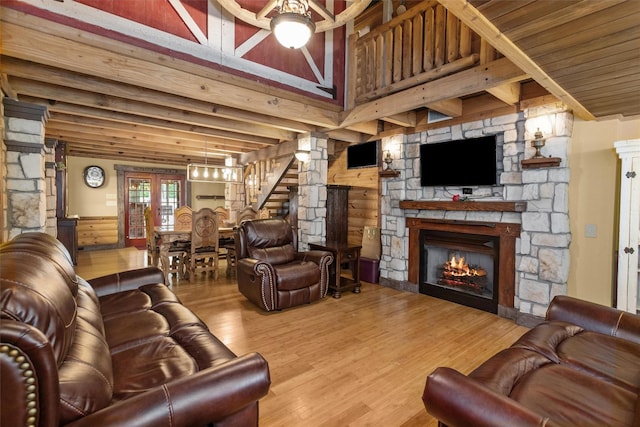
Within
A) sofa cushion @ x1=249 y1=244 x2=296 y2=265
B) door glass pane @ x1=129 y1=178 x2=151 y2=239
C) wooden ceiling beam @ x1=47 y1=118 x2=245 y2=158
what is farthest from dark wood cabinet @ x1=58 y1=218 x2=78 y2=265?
sofa cushion @ x1=249 y1=244 x2=296 y2=265

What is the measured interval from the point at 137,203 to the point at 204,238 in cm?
480

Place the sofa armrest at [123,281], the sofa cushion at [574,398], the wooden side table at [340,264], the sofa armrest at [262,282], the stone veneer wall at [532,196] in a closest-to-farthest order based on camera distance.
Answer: the sofa cushion at [574,398]
the sofa armrest at [123,281]
the stone veneer wall at [532,196]
the sofa armrest at [262,282]
the wooden side table at [340,264]

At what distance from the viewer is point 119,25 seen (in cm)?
276

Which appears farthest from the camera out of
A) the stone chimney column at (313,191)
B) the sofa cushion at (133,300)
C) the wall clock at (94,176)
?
the wall clock at (94,176)

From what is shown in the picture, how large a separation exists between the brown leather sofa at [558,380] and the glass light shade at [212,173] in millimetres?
5085

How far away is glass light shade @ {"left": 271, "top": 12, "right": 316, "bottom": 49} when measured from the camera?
2.32 meters

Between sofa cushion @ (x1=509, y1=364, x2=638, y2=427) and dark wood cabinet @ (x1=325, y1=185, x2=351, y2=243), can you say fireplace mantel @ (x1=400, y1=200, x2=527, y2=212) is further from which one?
sofa cushion @ (x1=509, y1=364, x2=638, y2=427)

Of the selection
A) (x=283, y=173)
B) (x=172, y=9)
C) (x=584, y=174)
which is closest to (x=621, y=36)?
(x=584, y=174)

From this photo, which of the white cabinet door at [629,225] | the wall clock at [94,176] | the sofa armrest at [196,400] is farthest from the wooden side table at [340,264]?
the wall clock at [94,176]

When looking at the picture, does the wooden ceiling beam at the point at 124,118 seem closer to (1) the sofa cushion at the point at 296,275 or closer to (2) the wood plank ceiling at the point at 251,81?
(2) the wood plank ceiling at the point at 251,81

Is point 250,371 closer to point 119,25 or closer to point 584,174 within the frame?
point 119,25

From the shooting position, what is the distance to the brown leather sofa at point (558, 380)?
3.55 feet

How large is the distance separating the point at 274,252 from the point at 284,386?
2048mm

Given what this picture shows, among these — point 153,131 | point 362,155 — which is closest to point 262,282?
point 362,155
